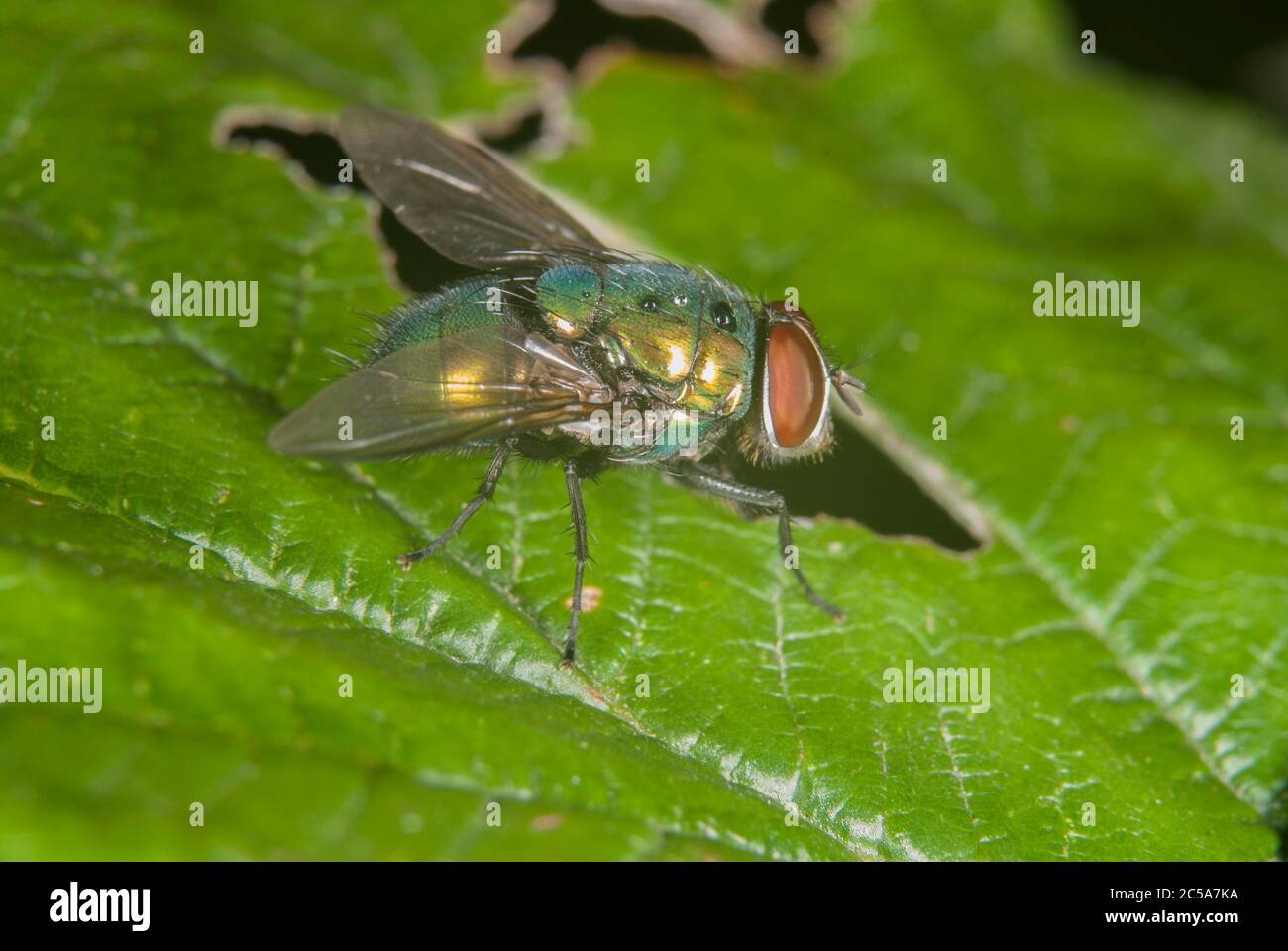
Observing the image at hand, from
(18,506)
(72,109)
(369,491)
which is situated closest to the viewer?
(18,506)

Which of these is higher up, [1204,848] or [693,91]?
[693,91]

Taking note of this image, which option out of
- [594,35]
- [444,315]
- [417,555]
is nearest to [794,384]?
[444,315]

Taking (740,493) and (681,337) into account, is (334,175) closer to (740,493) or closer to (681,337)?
(681,337)

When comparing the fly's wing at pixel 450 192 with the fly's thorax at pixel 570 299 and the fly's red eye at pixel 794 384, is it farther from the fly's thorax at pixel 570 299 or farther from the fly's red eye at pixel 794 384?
the fly's red eye at pixel 794 384

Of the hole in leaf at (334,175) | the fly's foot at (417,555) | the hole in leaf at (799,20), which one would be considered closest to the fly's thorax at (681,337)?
the fly's foot at (417,555)

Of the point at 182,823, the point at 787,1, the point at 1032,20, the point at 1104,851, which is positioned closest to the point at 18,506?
the point at 182,823

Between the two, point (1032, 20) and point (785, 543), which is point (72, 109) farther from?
point (1032, 20)

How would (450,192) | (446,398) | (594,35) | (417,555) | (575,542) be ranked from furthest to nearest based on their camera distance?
(594,35) → (450,192) → (575,542) → (417,555) → (446,398)
